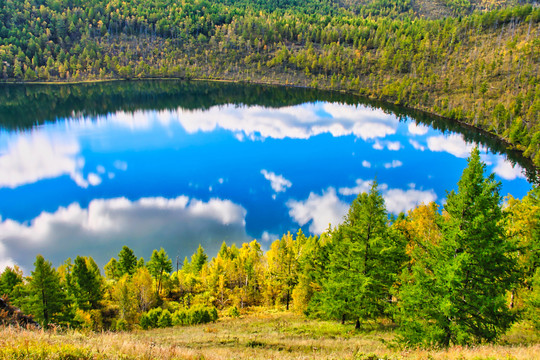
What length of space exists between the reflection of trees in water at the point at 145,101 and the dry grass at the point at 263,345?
3773 inches

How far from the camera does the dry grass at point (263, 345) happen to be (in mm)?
9320

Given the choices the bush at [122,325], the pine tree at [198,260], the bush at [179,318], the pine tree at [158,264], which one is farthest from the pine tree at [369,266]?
the pine tree at [158,264]

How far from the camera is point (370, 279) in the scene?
2055 centimetres

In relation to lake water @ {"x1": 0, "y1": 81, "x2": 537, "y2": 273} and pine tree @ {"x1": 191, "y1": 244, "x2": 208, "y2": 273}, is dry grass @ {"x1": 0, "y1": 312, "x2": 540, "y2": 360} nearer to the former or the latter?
pine tree @ {"x1": 191, "y1": 244, "x2": 208, "y2": 273}

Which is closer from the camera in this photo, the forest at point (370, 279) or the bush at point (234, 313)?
the forest at point (370, 279)

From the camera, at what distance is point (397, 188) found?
71.3m

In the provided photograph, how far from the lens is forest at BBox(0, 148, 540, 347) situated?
15.2 meters

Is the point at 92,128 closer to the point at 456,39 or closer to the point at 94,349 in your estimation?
the point at 94,349

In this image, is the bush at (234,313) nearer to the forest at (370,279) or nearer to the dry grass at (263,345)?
the forest at (370,279)

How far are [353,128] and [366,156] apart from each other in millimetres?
30296

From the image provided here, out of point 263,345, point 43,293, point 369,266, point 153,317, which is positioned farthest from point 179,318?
point 369,266

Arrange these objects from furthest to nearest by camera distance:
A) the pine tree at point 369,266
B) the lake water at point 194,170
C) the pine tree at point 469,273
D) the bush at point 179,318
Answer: the lake water at point 194,170, the bush at point 179,318, the pine tree at point 369,266, the pine tree at point 469,273

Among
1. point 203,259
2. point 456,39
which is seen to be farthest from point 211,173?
point 456,39

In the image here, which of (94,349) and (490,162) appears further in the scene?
(490,162)
